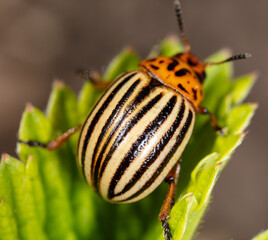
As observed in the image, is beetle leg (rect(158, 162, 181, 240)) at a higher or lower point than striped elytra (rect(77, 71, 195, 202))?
lower

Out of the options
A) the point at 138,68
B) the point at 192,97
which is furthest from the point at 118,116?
the point at 138,68

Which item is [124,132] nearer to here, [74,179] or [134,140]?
[134,140]

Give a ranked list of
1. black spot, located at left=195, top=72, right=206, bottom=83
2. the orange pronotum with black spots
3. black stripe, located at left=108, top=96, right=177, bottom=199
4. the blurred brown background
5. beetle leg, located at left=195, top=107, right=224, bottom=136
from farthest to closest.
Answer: the blurred brown background < black spot, located at left=195, top=72, right=206, bottom=83 < the orange pronotum with black spots < beetle leg, located at left=195, top=107, right=224, bottom=136 < black stripe, located at left=108, top=96, right=177, bottom=199

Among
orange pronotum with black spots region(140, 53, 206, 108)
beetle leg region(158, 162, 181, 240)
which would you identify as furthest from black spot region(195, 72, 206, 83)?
beetle leg region(158, 162, 181, 240)

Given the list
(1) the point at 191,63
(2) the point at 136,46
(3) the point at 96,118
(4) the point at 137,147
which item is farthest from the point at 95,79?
(2) the point at 136,46

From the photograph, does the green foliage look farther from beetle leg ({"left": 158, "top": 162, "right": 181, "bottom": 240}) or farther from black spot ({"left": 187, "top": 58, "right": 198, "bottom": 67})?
black spot ({"left": 187, "top": 58, "right": 198, "bottom": 67})

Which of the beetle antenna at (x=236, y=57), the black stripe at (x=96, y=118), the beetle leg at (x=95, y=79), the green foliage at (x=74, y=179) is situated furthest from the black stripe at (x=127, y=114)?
the beetle antenna at (x=236, y=57)

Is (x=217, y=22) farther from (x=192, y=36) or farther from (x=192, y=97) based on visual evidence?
(x=192, y=97)
